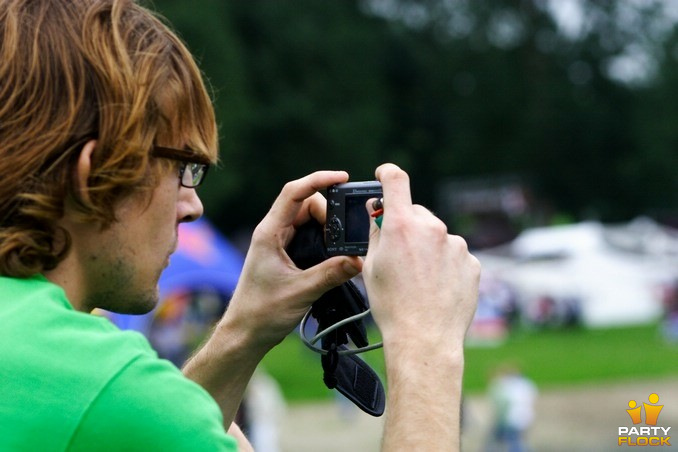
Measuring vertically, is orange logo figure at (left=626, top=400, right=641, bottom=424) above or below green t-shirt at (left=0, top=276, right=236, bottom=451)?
above

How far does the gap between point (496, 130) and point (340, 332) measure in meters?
53.3

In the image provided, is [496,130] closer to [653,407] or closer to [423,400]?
[653,407]

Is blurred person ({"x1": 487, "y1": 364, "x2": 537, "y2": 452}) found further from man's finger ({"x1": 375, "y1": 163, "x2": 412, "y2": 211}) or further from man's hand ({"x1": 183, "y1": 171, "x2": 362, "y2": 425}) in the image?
man's finger ({"x1": 375, "y1": 163, "x2": 412, "y2": 211})

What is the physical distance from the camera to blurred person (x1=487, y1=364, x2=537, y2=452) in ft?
51.8

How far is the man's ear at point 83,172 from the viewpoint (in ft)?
5.47

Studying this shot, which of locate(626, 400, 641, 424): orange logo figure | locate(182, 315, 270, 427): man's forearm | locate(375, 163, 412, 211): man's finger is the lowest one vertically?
locate(182, 315, 270, 427): man's forearm

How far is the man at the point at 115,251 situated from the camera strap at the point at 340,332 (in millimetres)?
422

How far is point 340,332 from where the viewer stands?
227cm

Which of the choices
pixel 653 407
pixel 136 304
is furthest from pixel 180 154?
pixel 653 407

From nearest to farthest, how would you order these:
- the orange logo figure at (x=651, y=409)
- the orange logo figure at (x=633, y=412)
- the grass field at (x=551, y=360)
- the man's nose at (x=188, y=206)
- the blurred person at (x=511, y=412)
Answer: the man's nose at (x=188, y=206) → the orange logo figure at (x=651, y=409) → the orange logo figure at (x=633, y=412) → the blurred person at (x=511, y=412) → the grass field at (x=551, y=360)

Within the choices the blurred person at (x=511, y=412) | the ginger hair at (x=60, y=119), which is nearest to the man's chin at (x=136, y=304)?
the ginger hair at (x=60, y=119)

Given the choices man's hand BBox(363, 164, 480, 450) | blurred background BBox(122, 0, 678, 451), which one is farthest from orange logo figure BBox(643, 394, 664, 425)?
blurred background BBox(122, 0, 678, 451)

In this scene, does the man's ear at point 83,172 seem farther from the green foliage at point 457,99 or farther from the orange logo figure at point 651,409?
the green foliage at point 457,99

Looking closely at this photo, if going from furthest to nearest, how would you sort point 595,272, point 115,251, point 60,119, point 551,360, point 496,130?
point 496,130
point 595,272
point 551,360
point 115,251
point 60,119
